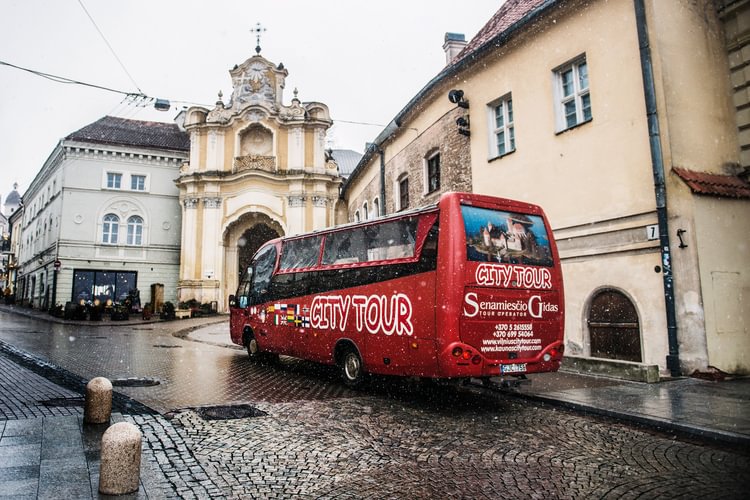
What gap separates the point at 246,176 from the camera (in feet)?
119

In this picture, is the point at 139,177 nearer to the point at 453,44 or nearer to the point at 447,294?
the point at 453,44

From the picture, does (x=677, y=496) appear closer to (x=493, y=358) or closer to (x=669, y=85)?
(x=493, y=358)

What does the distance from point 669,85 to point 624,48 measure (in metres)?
1.23

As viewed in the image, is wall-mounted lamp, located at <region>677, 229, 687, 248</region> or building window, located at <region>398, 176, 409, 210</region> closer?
wall-mounted lamp, located at <region>677, 229, 687, 248</region>

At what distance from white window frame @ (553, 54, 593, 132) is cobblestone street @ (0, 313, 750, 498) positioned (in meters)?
6.95

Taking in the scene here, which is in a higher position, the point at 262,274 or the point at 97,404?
the point at 262,274

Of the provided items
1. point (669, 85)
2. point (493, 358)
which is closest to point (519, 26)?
Answer: point (669, 85)

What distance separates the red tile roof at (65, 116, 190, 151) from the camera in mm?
37438

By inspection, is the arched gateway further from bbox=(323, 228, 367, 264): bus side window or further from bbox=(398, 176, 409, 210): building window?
bbox=(323, 228, 367, 264): bus side window

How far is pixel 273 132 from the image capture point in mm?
37219

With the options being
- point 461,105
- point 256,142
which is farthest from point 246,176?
point 461,105

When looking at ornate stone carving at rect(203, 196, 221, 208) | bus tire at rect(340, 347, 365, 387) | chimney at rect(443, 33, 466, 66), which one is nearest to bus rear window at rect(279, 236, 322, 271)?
bus tire at rect(340, 347, 365, 387)

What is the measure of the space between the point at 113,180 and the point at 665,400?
1518 inches

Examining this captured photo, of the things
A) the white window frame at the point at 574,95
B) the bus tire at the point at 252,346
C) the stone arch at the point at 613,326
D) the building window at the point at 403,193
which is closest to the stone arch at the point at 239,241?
the building window at the point at 403,193
